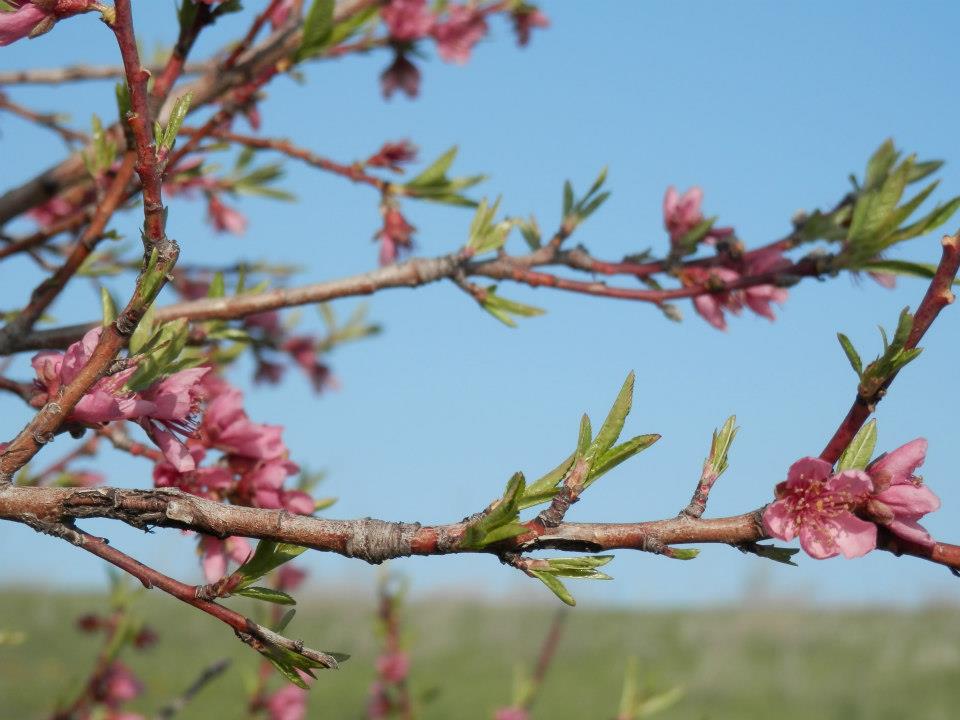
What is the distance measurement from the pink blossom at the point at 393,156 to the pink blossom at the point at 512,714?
5.98ft

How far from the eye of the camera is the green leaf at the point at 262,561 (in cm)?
119

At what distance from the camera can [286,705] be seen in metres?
3.33

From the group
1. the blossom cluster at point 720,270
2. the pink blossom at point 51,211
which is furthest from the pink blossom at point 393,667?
the blossom cluster at point 720,270

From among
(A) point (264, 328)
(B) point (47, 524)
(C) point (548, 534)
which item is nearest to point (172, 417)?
(B) point (47, 524)

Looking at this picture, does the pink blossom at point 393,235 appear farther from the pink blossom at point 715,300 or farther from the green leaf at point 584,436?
the green leaf at point 584,436

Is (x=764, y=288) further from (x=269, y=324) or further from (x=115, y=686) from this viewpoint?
(x=115, y=686)

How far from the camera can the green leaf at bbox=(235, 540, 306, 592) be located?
46.9 inches

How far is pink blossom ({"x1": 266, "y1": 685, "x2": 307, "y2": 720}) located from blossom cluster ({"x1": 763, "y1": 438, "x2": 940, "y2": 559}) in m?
2.54

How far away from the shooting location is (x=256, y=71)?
2.34 m

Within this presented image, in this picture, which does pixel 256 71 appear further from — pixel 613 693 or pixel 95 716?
pixel 613 693

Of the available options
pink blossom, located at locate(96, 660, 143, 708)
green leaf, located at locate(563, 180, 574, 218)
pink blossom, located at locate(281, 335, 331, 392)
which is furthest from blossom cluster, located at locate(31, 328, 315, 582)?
pink blossom, located at locate(281, 335, 331, 392)

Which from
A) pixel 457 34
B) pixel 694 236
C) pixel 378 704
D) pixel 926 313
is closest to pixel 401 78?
pixel 457 34

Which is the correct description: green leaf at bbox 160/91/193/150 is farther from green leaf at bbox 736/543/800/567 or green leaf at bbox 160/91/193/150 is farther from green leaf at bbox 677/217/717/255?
green leaf at bbox 677/217/717/255

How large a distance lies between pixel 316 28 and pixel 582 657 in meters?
15.8
